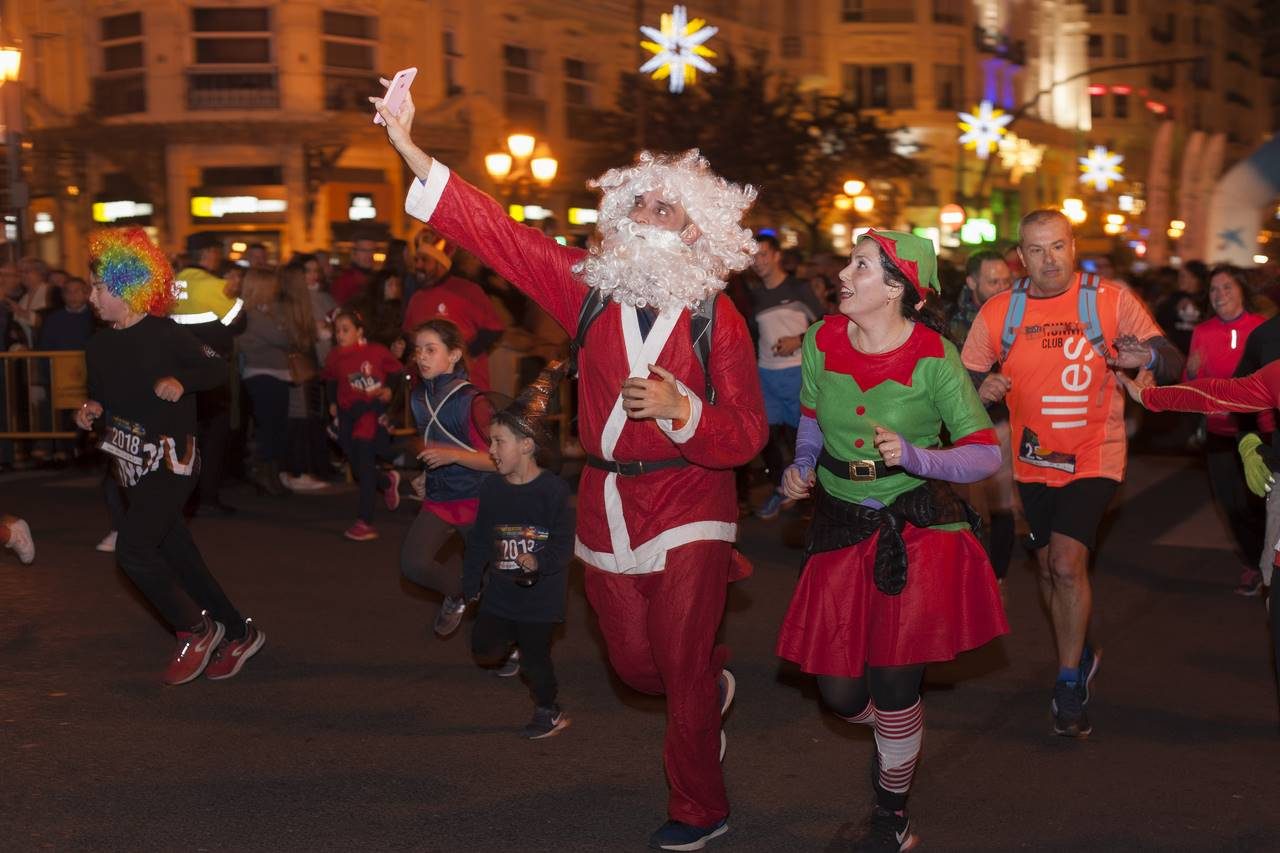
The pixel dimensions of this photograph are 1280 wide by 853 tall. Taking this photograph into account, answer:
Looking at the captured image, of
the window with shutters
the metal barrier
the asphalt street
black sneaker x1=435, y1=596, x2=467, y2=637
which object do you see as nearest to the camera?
the asphalt street

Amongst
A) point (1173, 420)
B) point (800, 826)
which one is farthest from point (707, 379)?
point (1173, 420)

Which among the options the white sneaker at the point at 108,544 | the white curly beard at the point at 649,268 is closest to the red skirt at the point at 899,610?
the white curly beard at the point at 649,268

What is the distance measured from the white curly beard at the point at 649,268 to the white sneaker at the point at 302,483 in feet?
27.7

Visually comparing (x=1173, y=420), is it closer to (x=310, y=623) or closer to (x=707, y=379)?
(x=310, y=623)

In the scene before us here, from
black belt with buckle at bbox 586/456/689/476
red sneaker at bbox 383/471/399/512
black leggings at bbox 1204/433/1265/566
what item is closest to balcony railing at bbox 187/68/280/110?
red sneaker at bbox 383/471/399/512

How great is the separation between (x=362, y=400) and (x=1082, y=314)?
5.50 metres

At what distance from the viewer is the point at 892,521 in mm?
4516

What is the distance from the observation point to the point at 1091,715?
6.12m

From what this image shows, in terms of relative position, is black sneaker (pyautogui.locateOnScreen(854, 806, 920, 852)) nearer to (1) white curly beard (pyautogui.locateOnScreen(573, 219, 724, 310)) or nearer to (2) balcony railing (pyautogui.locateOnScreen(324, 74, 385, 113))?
(1) white curly beard (pyautogui.locateOnScreen(573, 219, 724, 310))

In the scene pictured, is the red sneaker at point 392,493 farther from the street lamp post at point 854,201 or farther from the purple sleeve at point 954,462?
the street lamp post at point 854,201

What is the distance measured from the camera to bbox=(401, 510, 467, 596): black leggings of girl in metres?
6.90

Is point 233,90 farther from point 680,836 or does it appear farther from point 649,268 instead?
point 680,836

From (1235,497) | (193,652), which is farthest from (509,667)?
(1235,497)

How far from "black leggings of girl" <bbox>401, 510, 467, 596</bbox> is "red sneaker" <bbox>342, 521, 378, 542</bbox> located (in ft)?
10.2
